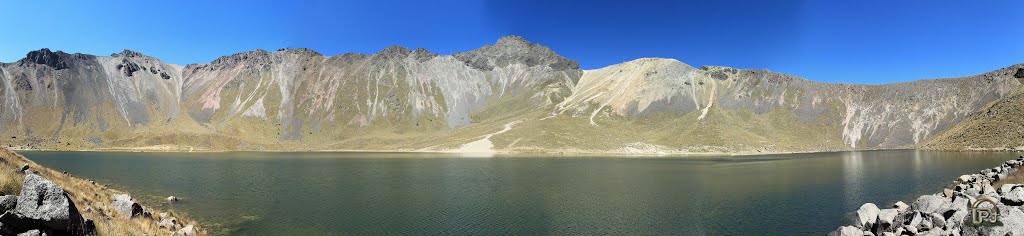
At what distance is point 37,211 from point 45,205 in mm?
292

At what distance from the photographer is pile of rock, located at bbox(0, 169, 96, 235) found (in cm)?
1324

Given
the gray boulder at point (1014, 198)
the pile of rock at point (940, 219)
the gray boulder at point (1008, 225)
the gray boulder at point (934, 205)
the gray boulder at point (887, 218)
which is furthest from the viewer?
the gray boulder at point (887, 218)

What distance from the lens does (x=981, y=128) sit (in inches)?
5812

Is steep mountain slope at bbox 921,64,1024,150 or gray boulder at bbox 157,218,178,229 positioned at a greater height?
steep mountain slope at bbox 921,64,1024,150

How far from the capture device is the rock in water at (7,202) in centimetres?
1326

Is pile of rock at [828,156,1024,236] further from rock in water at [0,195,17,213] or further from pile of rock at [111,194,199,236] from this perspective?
pile of rock at [111,194,199,236]

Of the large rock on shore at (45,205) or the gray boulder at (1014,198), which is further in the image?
the gray boulder at (1014,198)

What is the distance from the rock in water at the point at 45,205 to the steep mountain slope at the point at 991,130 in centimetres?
17768

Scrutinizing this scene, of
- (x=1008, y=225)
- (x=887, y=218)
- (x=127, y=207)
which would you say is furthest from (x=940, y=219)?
(x=127, y=207)

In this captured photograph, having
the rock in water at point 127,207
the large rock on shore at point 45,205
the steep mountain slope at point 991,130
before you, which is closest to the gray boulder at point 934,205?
the large rock on shore at point 45,205

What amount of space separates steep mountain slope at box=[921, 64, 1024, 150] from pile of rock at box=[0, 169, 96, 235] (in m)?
178

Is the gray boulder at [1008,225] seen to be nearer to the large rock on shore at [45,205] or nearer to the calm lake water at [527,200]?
the calm lake water at [527,200]

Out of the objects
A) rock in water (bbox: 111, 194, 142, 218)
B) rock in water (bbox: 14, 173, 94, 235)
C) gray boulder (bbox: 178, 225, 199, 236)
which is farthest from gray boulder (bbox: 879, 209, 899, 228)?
rock in water (bbox: 111, 194, 142, 218)

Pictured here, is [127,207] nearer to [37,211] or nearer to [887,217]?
[37,211]
